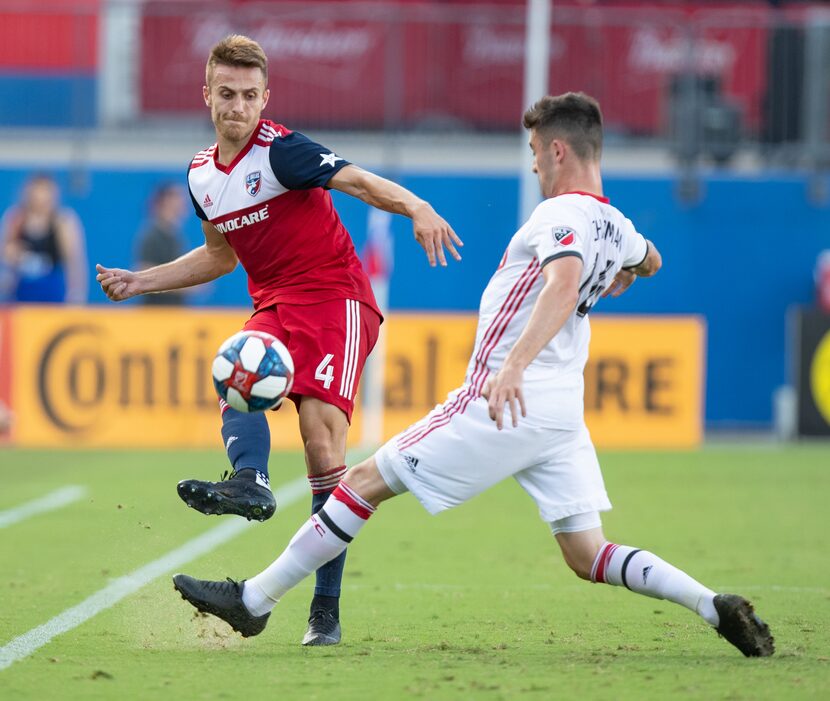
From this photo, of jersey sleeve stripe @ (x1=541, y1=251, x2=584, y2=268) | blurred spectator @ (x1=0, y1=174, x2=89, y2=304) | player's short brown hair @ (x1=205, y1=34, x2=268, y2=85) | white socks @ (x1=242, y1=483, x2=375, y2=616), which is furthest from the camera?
blurred spectator @ (x1=0, y1=174, x2=89, y2=304)

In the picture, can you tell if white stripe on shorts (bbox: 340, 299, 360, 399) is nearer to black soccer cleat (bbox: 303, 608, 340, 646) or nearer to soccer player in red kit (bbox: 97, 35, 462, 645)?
soccer player in red kit (bbox: 97, 35, 462, 645)

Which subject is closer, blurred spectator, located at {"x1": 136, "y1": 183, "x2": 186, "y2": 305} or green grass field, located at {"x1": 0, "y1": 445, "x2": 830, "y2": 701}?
green grass field, located at {"x1": 0, "y1": 445, "x2": 830, "y2": 701}

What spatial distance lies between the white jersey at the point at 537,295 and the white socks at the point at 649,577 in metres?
0.53

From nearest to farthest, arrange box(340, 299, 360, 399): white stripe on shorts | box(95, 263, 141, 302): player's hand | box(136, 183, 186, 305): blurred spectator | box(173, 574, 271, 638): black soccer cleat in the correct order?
box(173, 574, 271, 638): black soccer cleat → box(340, 299, 360, 399): white stripe on shorts → box(95, 263, 141, 302): player's hand → box(136, 183, 186, 305): blurred spectator

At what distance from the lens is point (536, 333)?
5223mm

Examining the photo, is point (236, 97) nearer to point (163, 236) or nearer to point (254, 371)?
point (254, 371)

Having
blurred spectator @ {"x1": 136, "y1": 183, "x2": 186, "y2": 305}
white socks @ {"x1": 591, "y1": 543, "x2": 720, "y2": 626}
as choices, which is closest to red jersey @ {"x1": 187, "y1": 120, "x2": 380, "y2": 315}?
white socks @ {"x1": 591, "y1": 543, "x2": 720, "y2": 626}

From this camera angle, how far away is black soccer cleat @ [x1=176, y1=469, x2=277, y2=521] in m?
5.73

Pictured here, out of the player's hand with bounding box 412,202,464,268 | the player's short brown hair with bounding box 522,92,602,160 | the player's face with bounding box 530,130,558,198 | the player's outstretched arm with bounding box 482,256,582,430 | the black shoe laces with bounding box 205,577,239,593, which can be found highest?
the player's short brown hair with bounding box 522,92,602,160

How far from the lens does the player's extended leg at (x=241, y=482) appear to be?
575 centimetres

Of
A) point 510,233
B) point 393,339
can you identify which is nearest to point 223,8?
point 510,233

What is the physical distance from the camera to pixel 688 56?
18453mm

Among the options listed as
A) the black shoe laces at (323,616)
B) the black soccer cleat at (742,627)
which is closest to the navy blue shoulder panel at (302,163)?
the black shoe laces at (323,616)

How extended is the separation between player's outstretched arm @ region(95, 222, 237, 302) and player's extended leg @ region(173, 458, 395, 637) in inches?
56.9
